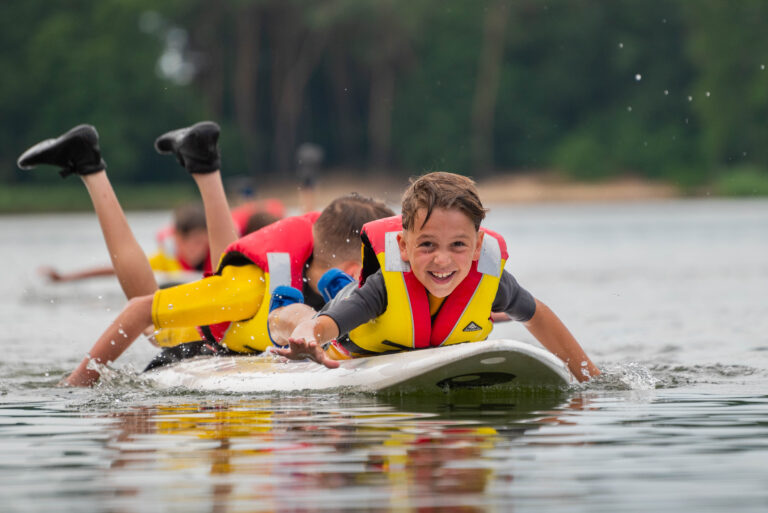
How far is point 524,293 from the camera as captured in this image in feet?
19.8

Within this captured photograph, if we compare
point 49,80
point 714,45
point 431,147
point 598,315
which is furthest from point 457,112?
point 598,315

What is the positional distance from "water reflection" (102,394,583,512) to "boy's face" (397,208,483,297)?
529 mm

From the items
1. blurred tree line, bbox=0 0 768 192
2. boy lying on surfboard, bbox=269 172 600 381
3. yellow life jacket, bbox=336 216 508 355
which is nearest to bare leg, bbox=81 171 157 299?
boy lying on surfboard, bbox=269 172 600 381

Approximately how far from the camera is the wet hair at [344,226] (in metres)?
6.42

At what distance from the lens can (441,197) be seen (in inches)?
210

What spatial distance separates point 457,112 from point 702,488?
4997cm

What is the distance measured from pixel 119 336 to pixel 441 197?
2230 millimetres

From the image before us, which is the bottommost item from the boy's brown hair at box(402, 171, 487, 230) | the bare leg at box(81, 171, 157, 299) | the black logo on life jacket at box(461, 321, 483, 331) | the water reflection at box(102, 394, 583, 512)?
the water reflection at box(102, 394, 583, 512)

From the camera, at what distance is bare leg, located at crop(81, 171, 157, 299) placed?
793cm

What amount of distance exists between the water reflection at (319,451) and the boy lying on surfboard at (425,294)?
0.30m

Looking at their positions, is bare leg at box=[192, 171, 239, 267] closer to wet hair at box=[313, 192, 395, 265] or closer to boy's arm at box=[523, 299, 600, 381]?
wet hair at box=[313, 192, 395, 265]

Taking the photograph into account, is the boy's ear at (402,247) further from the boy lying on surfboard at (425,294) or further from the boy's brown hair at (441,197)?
the boy's brown hair at (441,197)

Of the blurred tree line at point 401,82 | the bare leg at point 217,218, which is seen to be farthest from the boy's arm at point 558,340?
the blurred tree line at point 401,82

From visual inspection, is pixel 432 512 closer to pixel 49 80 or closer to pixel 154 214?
pixel 154 214
